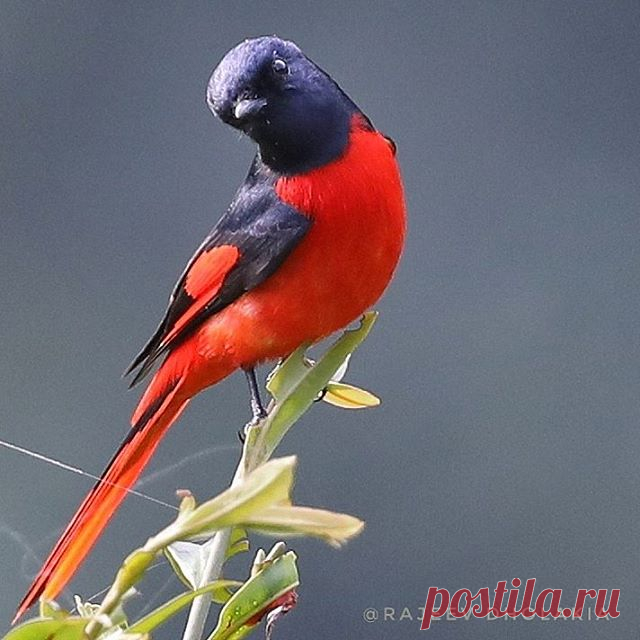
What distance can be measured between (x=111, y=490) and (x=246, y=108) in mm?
289

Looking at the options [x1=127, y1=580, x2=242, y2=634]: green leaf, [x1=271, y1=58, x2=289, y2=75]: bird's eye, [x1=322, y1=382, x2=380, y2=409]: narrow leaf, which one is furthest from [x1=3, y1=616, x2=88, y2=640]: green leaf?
[x1=271, y1=58, x2=289, y2=75]: bird's eye

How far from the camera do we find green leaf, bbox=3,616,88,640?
17.4 inches

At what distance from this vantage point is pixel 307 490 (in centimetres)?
223

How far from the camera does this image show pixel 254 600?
0.50 meters

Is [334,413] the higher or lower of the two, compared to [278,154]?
higher

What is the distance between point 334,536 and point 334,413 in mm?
1967

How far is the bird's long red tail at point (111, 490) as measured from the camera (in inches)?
26.8

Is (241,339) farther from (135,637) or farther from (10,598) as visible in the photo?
(10,598)

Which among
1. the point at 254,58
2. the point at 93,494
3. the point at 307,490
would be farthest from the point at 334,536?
the point at 307,490

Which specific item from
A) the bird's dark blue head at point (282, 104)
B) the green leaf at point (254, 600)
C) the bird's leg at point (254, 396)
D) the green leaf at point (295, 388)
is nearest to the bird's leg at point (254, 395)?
the bird's leg at point (254, 396)

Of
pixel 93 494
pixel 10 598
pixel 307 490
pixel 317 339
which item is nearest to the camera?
pixel 93 494

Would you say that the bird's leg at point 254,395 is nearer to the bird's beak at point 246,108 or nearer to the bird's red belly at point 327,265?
the bird's red belly at point 327,265

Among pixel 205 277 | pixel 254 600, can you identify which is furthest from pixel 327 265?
pixel 254 600

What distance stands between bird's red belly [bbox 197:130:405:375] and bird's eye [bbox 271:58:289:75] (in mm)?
101
